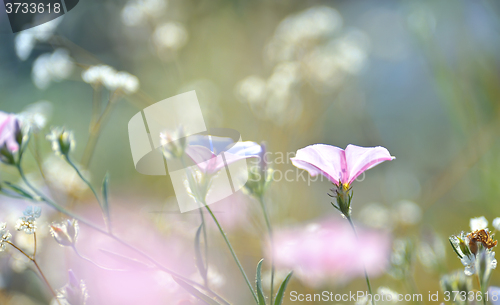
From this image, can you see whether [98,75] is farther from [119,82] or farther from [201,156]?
[201,156]

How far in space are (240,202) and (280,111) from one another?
19cm

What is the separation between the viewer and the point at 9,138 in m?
0.29

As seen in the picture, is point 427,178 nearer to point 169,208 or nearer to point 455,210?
point 455,210

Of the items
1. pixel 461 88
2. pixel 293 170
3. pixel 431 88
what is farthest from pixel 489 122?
pixel 293 170

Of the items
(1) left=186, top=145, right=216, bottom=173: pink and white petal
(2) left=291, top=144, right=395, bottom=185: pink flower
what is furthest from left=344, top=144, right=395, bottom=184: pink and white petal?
(1) left=186, top=145, right=216, bottom=173: pink and white petal

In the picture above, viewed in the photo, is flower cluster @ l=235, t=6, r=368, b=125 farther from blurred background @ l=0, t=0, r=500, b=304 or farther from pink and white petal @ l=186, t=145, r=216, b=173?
pink and white petal @ l=186, t=145, r=216, b=173

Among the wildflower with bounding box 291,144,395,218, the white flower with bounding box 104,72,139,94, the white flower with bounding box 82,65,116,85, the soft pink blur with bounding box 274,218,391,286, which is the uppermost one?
the white flower with bounding box 82,65,116,85

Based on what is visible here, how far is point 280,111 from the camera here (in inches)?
25.9

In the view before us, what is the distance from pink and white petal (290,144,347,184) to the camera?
27 centimetres

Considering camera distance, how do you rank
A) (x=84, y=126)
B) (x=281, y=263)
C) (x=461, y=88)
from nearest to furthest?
1. (x=281, y=263)
2. (x=461, y=88)
3. (x=84, y=126)

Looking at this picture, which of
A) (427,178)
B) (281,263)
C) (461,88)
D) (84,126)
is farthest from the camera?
(84,126)

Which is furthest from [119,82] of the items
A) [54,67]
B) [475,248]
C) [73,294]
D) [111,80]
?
[475,248]

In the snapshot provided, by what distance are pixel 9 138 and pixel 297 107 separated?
50cm

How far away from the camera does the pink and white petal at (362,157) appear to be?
0.85 ft
